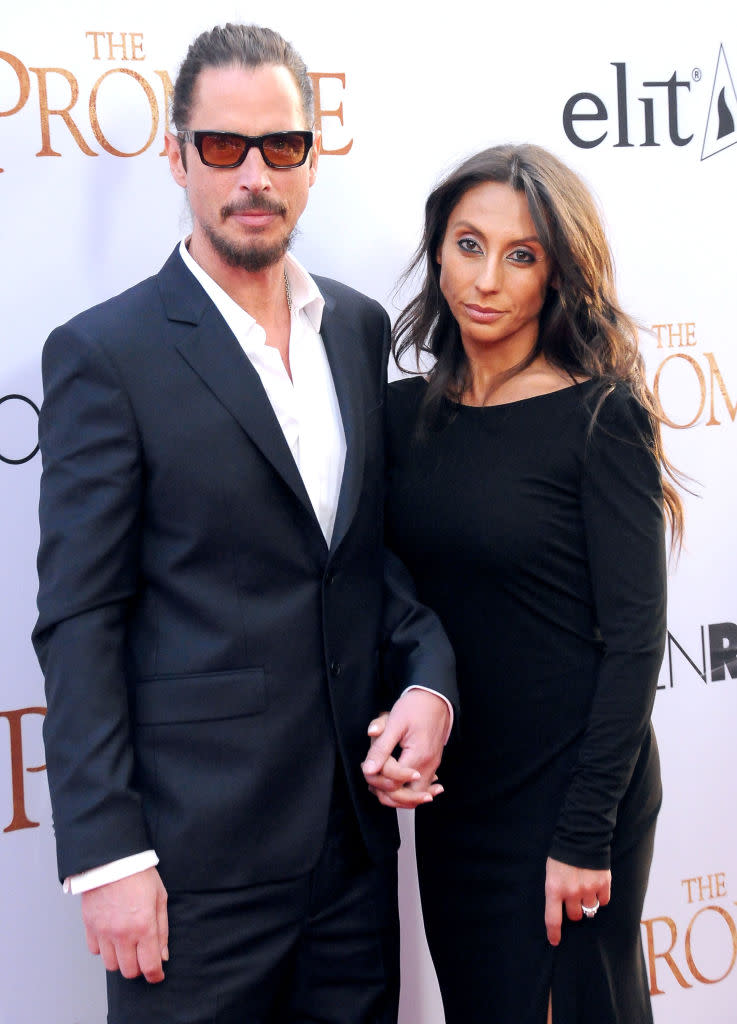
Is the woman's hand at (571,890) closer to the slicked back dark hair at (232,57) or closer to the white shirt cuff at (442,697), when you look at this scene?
the white shirt cuff at (442,697)

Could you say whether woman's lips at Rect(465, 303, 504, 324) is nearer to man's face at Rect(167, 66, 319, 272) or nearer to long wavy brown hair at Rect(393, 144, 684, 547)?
long wavy brown hair at Rect(393, 144, 684, 547)

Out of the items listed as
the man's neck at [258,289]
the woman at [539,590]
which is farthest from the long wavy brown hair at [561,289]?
the man's neck at [258,289]

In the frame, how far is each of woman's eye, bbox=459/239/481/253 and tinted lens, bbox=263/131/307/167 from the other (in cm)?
30

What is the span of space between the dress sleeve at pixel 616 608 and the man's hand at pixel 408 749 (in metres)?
0.22

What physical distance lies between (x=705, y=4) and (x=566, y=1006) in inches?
78.4

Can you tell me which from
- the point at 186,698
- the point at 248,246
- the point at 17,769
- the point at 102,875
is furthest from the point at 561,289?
the point at 17,769

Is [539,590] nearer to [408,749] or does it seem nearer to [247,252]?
[408,749]

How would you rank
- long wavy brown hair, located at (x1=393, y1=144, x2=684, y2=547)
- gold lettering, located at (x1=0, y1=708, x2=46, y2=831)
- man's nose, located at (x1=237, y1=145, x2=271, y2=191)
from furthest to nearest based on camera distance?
gold lettering, located at (x1=0, y1=708, x2=46, y2=831) → long wavy brown hair, located at (x1=393, y1=144, x2=684, y2=547) → man's nose, located at (x1=237, y1=145, x2=271, y2=191)

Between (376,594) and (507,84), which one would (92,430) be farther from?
(507,84)

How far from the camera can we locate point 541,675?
5.69ft

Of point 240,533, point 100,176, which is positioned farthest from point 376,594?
point 100,176

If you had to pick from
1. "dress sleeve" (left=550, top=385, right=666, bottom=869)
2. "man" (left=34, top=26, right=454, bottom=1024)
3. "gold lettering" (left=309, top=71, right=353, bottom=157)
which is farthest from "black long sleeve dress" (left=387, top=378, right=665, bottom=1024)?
"gold lettering" (left=309, top=71, right=353, bottom=157)

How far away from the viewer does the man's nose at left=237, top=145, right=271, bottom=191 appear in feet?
5.16

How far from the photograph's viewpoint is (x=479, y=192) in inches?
69.6
